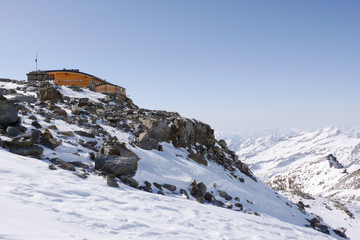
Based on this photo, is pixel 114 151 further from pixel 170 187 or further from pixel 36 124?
pixel 36 124

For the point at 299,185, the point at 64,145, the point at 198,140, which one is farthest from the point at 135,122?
the point at 299,185

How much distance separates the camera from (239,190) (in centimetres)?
1858

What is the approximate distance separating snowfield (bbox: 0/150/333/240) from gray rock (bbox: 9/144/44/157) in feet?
2.71

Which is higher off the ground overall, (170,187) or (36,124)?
(36,124)

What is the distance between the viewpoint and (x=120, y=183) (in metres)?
12.0

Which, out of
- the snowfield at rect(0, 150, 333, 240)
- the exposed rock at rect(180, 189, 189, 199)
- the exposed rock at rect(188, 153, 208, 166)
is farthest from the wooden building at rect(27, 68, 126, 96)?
the snowfield at rect(0, 150, 333, 240)

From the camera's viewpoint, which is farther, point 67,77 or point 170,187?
point 67,77

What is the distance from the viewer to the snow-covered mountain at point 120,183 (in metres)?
6.67

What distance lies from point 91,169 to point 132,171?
239 cm

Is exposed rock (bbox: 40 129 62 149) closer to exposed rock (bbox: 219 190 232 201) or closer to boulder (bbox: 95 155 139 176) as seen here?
boulder (bbox: 95 155 139 176)

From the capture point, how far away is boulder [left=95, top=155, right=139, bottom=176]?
1305 centimetres

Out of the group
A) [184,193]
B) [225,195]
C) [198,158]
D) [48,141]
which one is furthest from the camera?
[198,158]

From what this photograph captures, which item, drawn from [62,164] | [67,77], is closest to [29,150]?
[62,164]

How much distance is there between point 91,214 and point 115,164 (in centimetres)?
623
